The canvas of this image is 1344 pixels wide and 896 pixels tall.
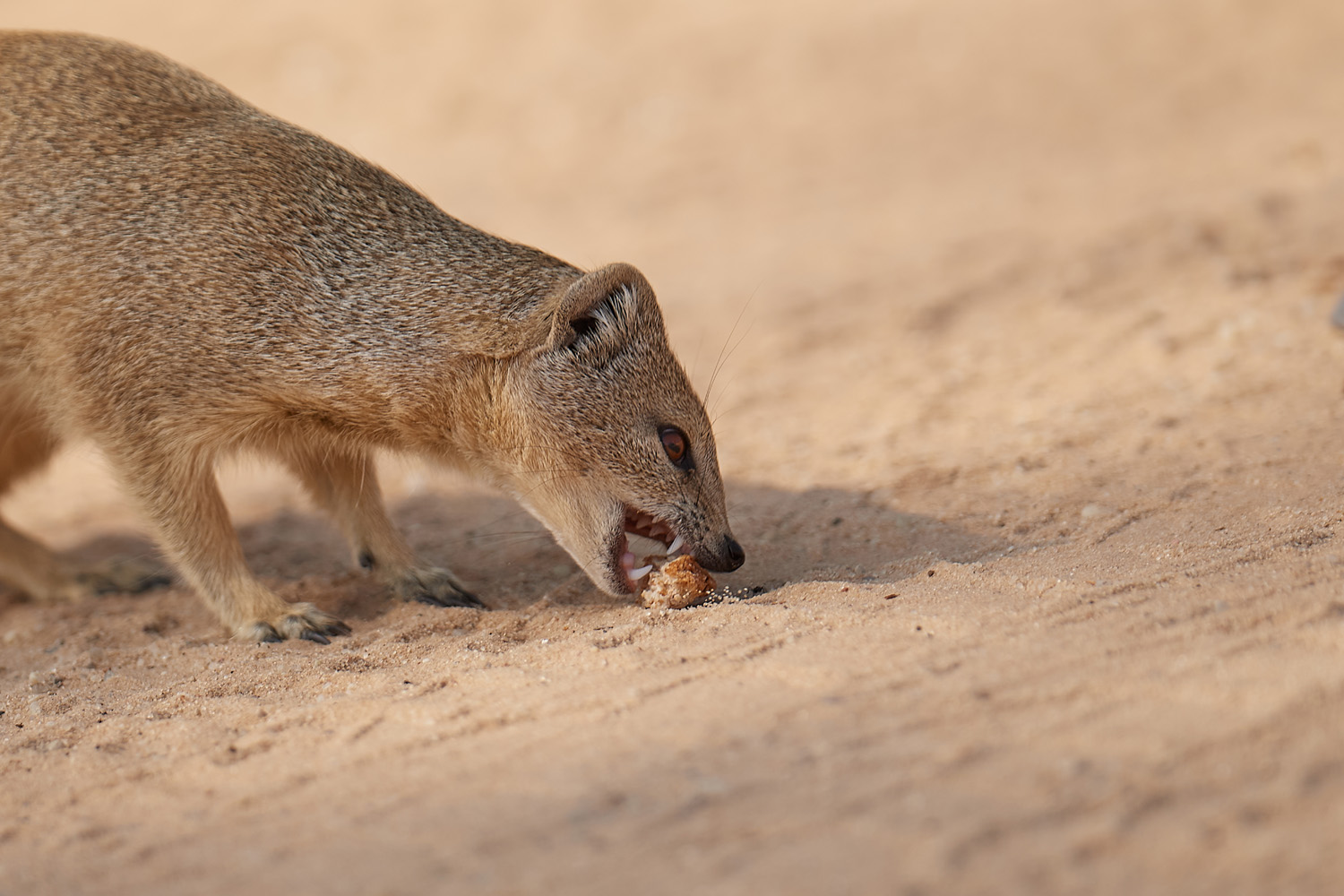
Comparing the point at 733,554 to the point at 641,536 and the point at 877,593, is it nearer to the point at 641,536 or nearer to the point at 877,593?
the point at 641,536

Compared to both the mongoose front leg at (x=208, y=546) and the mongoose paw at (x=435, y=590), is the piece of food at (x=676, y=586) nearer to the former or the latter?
the mongoose paw at (x=435, y=590)

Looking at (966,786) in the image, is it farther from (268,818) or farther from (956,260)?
(956,260)

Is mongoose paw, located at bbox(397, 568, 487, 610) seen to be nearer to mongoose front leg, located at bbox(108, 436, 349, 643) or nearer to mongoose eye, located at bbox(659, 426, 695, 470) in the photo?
mongoose front leg, located at bbox(108, 436, 349, 643)

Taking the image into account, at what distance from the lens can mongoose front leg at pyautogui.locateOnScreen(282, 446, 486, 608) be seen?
5.06 metres

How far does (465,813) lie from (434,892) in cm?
31

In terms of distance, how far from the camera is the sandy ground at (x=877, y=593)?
2535mm

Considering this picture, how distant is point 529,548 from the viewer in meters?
5.65

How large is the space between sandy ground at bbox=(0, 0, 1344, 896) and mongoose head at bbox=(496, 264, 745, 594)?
1.21ft

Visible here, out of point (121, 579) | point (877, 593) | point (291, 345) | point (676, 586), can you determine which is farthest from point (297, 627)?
point (877, 593)

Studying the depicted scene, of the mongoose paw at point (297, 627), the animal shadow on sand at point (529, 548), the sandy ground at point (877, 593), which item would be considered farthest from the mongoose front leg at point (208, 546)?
the animal shadow on sand at point (529, 548)

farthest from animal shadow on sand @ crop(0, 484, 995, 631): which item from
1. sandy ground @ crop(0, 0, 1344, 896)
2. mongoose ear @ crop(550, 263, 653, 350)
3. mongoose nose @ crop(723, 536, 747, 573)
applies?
mongoose ear @ crop(550, 263, 653, 350)

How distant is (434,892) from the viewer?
2447 mm

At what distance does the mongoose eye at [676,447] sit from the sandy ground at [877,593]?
612mm

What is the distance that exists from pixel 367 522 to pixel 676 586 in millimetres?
1801
